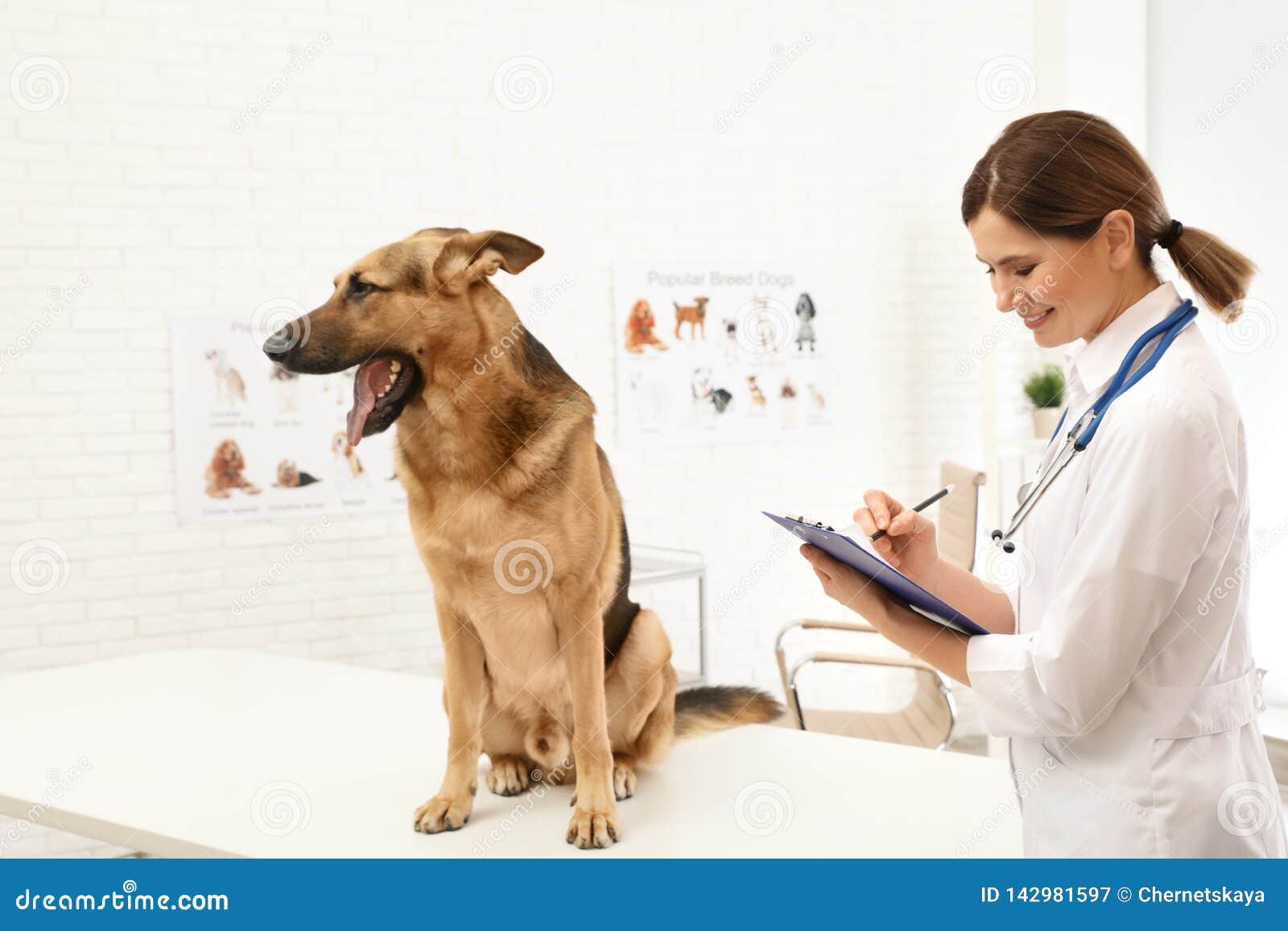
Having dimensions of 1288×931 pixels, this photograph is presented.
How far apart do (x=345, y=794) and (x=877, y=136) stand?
4755 millimetres

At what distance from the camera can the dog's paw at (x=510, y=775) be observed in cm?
182

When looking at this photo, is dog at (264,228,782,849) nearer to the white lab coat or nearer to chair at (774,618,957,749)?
the white lab coat

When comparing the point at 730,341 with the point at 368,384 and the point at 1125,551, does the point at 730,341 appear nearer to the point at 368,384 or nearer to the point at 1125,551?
the point at 368,384

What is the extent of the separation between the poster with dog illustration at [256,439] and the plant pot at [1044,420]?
128 inches

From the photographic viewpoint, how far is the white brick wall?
404 cm

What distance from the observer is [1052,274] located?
140cm

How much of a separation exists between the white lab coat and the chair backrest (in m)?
1.89

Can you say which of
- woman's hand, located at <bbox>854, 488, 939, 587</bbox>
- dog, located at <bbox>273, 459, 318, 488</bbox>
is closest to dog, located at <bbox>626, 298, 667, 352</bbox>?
dog, located at <bbox>273, 459, 318, 488</bbox>

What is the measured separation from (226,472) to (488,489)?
3.07m

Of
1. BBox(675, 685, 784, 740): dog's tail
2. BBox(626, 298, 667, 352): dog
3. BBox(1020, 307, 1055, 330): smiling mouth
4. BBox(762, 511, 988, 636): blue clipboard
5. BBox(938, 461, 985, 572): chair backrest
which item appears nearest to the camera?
BBox(762, 511, 988, 636): blue clipboard

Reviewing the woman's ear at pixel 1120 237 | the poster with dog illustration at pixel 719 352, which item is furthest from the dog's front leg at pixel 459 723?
the poster with dog illustration at pixel 719 352
